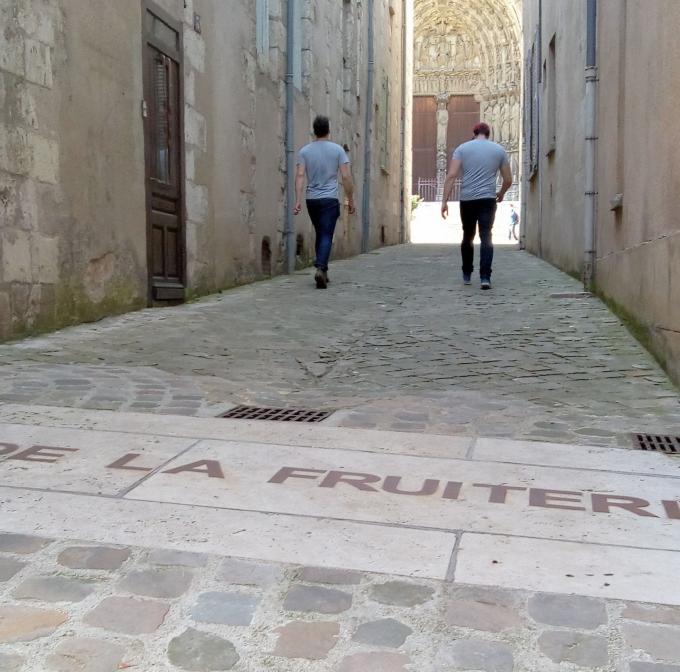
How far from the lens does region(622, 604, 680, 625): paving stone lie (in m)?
1.74

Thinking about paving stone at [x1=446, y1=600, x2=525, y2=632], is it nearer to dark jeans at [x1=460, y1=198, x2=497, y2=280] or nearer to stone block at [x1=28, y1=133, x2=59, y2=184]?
stone block at [x1=28, y1=133, x2=59, y2=184]

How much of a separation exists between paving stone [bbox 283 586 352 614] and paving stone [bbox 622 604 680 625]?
61 centimetres

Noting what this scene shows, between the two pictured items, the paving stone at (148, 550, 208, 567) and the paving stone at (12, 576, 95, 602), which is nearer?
the paving stone at (12, 576, 95, 602)

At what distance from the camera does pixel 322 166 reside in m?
8.60

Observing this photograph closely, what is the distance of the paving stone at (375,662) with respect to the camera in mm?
1546

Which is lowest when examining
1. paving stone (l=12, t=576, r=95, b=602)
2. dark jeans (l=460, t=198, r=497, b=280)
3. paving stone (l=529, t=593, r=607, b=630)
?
paving stone (l=529, t=593, r=607, b=630)

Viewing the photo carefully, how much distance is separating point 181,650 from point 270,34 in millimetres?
9638

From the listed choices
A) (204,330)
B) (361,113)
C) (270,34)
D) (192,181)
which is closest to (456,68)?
(361,113)

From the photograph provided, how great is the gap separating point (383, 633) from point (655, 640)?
547mm

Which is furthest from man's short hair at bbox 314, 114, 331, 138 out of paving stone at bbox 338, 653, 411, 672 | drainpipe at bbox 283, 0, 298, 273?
paving stone at bbox 338, 653, 411, 672

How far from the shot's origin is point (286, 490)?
2.59 metres

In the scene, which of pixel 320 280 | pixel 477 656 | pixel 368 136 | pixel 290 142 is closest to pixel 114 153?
pixel 320 280

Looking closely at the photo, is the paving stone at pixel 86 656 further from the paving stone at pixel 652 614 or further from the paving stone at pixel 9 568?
A: the paving stone at pixel 652 614

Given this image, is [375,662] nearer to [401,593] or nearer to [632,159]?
[401,593]
